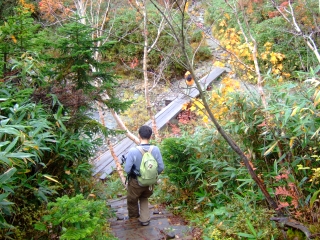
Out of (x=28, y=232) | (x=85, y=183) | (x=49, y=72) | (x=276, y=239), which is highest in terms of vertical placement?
(x=49, y=72)

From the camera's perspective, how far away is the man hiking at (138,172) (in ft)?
15.3

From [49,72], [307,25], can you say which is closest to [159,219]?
[49,72]

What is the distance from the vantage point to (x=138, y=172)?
4680 mm

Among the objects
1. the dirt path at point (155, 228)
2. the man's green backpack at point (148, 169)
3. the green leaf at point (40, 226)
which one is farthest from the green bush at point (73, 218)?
the dirt path at point (155, 228)

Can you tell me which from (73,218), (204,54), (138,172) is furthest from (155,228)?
(204,54)

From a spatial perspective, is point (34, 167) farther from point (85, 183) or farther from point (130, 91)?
point (130, 91)

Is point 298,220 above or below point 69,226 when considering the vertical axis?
below

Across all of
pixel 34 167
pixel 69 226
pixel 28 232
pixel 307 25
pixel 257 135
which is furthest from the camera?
pixel 307 25

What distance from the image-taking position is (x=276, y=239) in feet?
11.8

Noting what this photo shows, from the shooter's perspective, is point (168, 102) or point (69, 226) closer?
point (69, 226)

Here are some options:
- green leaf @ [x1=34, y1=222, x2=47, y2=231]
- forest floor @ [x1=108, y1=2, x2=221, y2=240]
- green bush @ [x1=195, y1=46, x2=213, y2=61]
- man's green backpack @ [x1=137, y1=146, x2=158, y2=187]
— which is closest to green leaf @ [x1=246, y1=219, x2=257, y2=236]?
forest floor @ [x1=108, y1=2, x2=221, y2=240]

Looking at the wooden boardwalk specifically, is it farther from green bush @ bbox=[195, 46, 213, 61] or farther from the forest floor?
green bush @ bbox=[195, 46, 213, 61]

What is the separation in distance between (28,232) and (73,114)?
1581mm

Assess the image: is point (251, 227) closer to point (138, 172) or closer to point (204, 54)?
point (138, 172)
